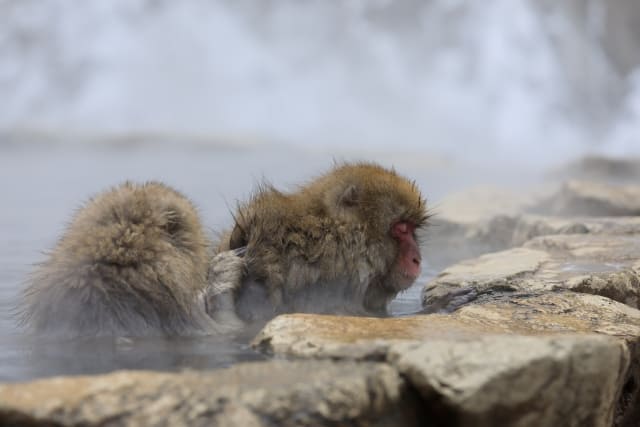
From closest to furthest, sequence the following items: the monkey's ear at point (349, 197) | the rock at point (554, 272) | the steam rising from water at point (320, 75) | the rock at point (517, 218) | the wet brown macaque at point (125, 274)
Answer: the wet brown macaque at point (125, 274)
the monkey's ear at point (349, 197)
the rock at point (554, 272)
the rock at point (517, 218)
the steam rising from water at point (320, 75)

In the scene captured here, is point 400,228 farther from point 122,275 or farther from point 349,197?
point 122,275

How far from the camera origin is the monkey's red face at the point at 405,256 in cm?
281

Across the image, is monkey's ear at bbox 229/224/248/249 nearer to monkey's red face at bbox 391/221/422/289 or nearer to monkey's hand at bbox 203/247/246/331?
monkey's hand at bbox 203/247/246/331

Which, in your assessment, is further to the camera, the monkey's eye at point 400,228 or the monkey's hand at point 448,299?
the monkey's hand at point 448,299

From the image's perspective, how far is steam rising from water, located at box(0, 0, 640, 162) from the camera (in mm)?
12211

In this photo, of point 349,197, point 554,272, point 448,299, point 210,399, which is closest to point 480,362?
point 210,399

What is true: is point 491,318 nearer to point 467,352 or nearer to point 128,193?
point 467,352

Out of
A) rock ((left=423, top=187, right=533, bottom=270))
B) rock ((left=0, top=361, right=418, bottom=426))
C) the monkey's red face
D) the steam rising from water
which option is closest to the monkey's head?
the monkey's red face

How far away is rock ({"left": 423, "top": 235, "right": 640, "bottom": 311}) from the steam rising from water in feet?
26.2

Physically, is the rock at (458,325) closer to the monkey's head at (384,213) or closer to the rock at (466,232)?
the monkey's head at (384,213)

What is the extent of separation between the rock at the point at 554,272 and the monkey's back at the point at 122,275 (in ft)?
3.24

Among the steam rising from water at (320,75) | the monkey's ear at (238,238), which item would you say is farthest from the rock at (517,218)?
the steam rising from water at (320,75)

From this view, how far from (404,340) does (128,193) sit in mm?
895

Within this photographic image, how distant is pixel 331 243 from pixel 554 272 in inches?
35.7
